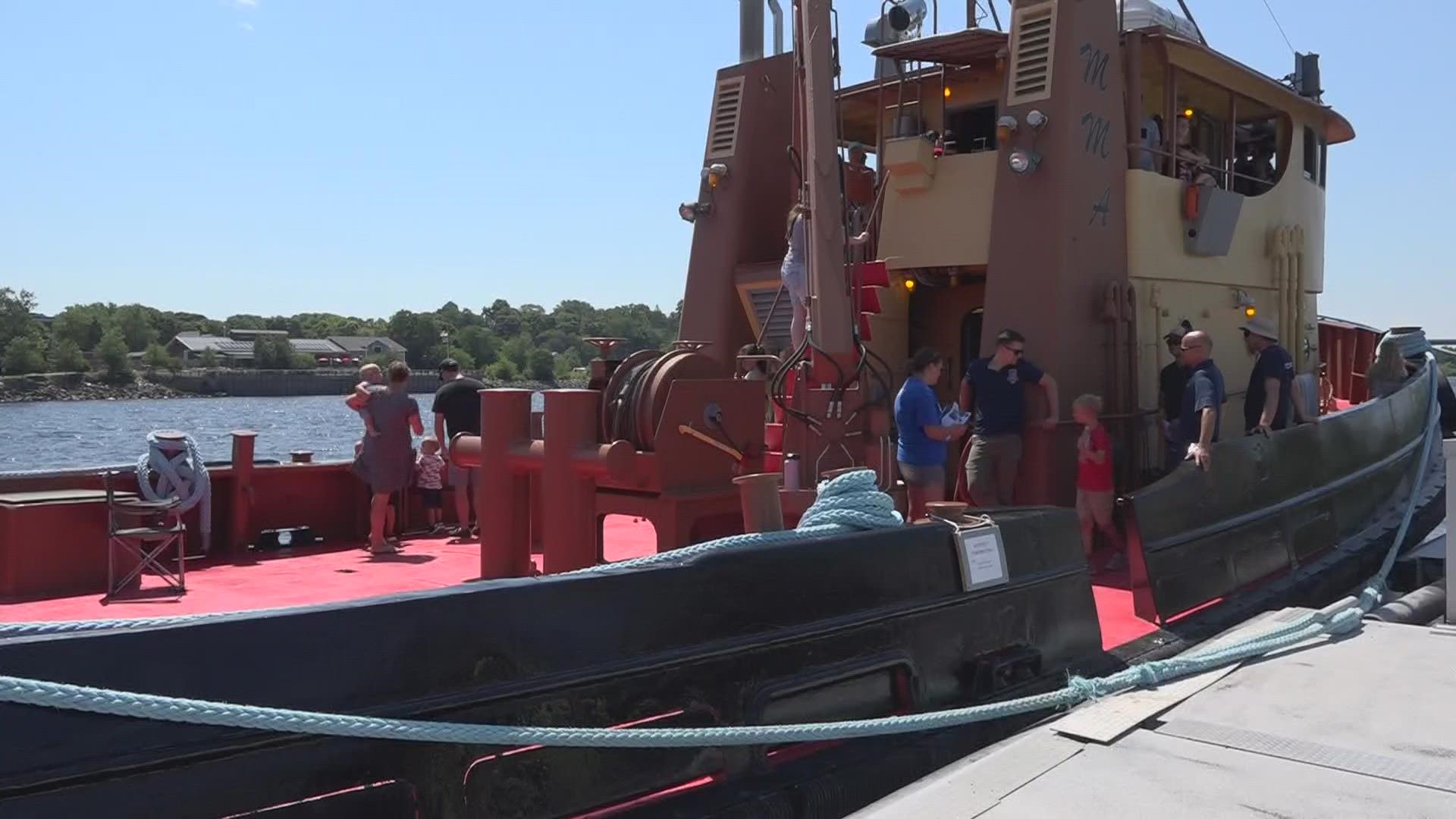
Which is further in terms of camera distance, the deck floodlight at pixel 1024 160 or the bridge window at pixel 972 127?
the bridge window at pixel 972 127

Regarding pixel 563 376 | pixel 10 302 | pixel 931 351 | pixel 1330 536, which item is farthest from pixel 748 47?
pixel 10 302

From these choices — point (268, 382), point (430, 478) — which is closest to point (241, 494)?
point (430, 478)

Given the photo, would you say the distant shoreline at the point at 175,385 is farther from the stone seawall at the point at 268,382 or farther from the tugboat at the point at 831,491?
the tugboat at the point at 831,491

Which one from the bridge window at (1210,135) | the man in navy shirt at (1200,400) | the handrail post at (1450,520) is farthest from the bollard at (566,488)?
the bridge window at (1210,135)

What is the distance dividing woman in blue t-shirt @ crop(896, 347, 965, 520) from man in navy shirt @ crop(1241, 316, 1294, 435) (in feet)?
6.27

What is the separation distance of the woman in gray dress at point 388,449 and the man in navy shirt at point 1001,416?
3.50m

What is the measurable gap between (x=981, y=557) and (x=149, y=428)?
4642 centimetres

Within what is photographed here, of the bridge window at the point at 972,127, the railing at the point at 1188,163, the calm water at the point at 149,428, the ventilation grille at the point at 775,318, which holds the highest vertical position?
the bridge window at the point at 972,127

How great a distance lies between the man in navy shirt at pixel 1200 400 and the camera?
5887 mm

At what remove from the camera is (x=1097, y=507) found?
6.53m

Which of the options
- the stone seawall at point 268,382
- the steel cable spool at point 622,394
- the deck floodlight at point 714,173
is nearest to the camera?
the steel cable spool at point 622,394

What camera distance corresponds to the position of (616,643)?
3.33m

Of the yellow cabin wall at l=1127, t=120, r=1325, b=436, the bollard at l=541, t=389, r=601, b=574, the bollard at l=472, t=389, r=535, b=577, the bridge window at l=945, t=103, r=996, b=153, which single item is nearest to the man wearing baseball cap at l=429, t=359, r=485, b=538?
the bollard at l=472, t=389, r=535, b=577

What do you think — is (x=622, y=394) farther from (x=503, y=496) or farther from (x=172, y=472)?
(x=172, y=472)
